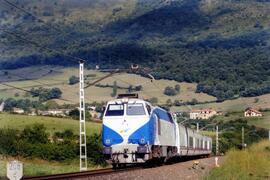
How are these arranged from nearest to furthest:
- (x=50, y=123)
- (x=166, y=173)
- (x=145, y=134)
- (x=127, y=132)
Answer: (x=166, y=173) → (x=145, y=134) → (x=127, y=132) → (x=50, y=123)

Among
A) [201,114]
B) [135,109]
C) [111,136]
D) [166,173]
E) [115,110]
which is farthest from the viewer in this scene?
[201,114]

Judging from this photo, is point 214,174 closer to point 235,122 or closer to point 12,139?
point 12,139

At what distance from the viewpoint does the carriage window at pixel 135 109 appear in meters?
39.8

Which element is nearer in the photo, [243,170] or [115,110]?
[115,110]

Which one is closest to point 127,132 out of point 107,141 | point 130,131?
point 130,131

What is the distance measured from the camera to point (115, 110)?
4031 centimetres

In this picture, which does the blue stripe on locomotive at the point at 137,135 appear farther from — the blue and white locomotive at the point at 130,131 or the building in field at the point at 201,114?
the building in field at the point at 201,114

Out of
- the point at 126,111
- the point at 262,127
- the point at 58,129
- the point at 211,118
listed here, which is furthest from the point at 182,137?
the point at 211,118

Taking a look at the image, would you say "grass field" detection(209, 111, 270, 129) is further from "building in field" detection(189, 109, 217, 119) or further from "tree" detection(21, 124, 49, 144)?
"tree" detection(21, 124, 49, 144)

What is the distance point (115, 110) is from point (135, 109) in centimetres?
134

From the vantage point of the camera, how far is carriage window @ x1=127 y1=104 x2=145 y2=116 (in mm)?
39844

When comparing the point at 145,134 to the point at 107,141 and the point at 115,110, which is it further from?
the point at 115,110

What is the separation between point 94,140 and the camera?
71.4m

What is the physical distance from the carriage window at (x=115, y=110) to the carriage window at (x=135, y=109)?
18.0 inches
